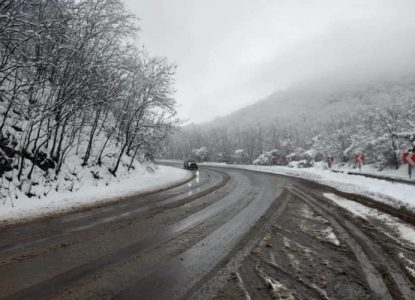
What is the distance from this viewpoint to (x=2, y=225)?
7.68 m

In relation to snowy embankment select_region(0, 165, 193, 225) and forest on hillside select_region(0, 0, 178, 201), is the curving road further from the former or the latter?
forest on hillside select_region(0, 0, 178, 201)

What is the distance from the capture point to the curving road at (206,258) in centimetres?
377

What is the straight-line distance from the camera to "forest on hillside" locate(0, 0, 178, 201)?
33.2 feet

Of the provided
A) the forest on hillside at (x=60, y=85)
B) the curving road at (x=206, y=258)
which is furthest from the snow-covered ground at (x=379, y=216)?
the forest on hillside at (x=60, y=85)

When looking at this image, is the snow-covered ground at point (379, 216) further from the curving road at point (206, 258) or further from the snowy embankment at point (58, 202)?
the snowy embankment at point (58, 202)

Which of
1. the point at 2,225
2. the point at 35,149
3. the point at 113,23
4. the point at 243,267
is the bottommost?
the point at 2,225

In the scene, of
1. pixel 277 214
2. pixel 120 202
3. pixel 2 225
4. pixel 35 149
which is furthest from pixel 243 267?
pixel 35 149

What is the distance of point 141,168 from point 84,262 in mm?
20915

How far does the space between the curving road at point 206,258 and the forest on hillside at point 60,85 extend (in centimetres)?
523

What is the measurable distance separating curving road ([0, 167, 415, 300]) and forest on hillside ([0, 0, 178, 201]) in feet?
17.2

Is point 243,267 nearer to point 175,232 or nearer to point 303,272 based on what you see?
point 303,272

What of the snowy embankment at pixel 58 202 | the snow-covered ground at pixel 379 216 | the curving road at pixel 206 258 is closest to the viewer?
the curving road at pixel 206 258

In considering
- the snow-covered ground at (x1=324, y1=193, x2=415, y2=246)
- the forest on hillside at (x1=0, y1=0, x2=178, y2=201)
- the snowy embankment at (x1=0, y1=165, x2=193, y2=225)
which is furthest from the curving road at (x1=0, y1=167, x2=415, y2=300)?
the forest on hillside at (x1=0, y1=0, x2=178, y2=201)

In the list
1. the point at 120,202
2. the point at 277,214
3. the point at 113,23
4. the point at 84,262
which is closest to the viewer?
the point at 84,262
